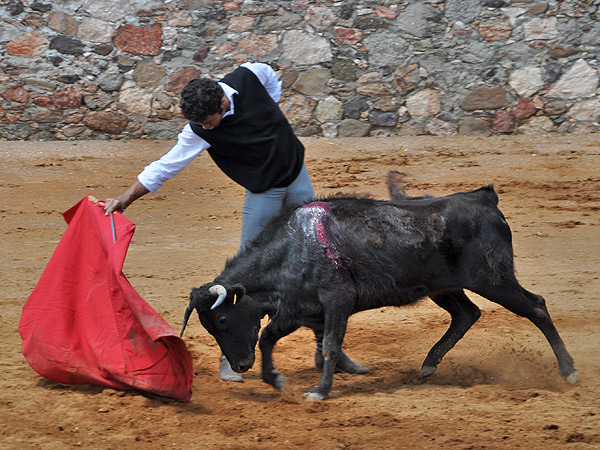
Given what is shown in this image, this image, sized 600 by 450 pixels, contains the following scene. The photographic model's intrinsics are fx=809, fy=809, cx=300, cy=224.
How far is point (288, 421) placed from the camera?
14.1 ft

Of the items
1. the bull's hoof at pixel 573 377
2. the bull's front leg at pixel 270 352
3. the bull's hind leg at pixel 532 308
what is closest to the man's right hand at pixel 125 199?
the bull's front leg at pixel 270 352

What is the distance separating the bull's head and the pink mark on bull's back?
535 millimetres

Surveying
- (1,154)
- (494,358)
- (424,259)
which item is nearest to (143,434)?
(424,259)

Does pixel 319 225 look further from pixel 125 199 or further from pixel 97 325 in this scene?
pixel 97 325

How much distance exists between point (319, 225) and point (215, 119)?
877mm

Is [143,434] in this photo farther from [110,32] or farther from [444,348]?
[110,32]

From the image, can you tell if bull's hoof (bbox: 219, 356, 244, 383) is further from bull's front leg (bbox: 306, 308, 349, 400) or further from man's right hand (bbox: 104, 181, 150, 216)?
man's right hand (bbox: 104, 181, 150, 216)

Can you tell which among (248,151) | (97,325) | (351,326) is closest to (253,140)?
(248,151)

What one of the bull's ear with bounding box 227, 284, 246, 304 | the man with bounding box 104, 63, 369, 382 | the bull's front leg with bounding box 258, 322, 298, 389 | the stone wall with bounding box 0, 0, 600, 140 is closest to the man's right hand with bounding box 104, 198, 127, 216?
the man with bounding box 104, 63, 369, 382

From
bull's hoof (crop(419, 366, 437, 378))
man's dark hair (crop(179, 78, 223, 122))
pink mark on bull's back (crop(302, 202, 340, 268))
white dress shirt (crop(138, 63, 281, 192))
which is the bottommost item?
bull's hoof (crop(419, 366, 437, 378))

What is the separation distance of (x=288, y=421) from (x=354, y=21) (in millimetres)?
8107

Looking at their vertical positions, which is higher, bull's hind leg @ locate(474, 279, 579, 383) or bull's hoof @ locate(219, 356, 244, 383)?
bull's hind leg @ locate(474, 279, 579, 383)

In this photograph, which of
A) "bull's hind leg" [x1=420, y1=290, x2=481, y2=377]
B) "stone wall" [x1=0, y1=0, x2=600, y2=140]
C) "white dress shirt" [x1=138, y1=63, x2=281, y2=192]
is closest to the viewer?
"white dress shirt" [x1=138, y1=63, x2=281, y2=192]

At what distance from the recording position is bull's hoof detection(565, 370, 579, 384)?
4.89 metres
